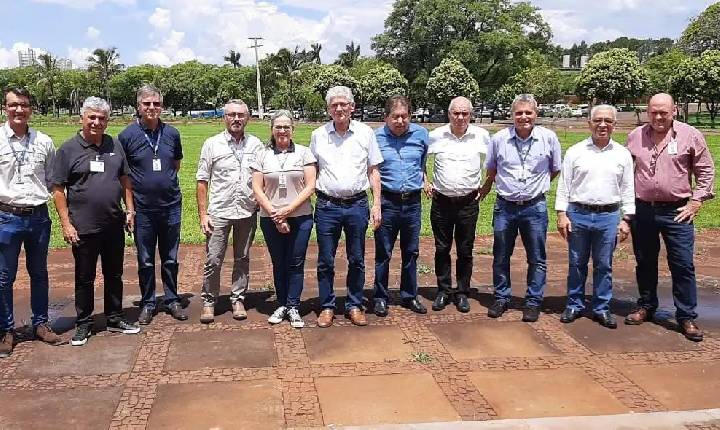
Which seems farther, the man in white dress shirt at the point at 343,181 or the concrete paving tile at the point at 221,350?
the man in white dress shirt at the point at 343,181

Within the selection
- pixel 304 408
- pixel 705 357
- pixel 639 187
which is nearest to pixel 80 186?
pixel 304 408

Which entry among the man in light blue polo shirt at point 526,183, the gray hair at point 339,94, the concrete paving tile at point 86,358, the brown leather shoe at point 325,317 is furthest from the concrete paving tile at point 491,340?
the concrete paving tile at point 86,358

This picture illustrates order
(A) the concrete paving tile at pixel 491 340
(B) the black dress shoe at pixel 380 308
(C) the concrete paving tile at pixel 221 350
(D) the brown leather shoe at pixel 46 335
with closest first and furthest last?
(C) the concrete paving tile at pixel 221 350 → (A) the concrete paving tile at pixel 491 340 → (D) the brown leather shoe at pixel 46 335 → (B) the black dress shoe at pixel 380 308

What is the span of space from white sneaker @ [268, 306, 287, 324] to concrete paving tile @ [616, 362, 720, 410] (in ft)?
8.62

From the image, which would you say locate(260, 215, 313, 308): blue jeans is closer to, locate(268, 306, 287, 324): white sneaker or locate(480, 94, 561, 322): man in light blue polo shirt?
locate(268, 306, 287, 324): white sneaker

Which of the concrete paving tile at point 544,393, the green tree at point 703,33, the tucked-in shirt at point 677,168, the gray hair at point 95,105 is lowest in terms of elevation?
the concrete paving tile at point 544,393

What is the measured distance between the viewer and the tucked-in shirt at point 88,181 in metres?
4.58

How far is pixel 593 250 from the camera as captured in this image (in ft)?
17.3

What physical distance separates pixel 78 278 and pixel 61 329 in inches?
24.5

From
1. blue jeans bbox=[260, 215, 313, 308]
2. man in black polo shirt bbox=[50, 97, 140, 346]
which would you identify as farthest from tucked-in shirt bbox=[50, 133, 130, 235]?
blue jeans bbox=[260, 215, 313, 308]

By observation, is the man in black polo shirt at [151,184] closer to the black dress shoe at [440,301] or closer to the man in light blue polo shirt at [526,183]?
the black dress shoe at [440,301]

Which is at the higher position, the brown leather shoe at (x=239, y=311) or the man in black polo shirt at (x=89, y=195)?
the man in black polo shirt at (x=89, y=195)

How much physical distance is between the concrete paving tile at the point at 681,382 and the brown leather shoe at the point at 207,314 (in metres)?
3.17

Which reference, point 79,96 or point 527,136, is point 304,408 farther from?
point 79,96
